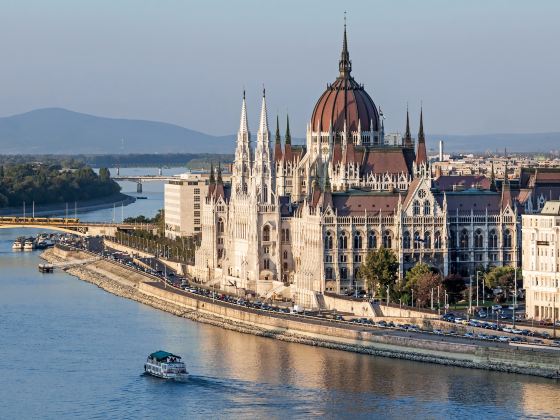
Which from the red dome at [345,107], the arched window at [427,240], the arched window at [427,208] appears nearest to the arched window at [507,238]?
the arched window at [427,240]

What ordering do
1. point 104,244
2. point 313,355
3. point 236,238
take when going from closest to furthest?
point 313,355 < point 236,238 < point 104,244

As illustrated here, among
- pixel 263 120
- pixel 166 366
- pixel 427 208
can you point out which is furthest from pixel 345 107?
pixel 166 366

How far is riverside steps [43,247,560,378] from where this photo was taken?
77.8 m

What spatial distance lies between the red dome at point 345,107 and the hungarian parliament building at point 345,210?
0.06 metres

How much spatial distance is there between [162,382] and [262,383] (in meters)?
3.88

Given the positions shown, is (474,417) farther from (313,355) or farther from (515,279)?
(515,279)

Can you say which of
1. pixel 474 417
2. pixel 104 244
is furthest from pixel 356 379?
pixel 104 244

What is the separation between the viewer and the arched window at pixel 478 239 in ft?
332

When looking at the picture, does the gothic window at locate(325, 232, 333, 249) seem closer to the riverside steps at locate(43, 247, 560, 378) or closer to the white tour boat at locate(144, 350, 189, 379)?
the riverside steps at locate(43, 247, 560, 378)

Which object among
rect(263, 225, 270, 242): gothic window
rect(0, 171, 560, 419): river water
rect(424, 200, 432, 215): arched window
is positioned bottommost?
rect(0, 171, 560, 419): river water

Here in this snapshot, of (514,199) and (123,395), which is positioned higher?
(514,199)

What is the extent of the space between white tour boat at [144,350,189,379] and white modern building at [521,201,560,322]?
55.1ft

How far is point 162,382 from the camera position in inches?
3041

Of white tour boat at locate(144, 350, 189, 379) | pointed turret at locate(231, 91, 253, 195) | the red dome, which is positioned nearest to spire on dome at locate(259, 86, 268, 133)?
pointed turret at locate(231, 91, 253, 195)
